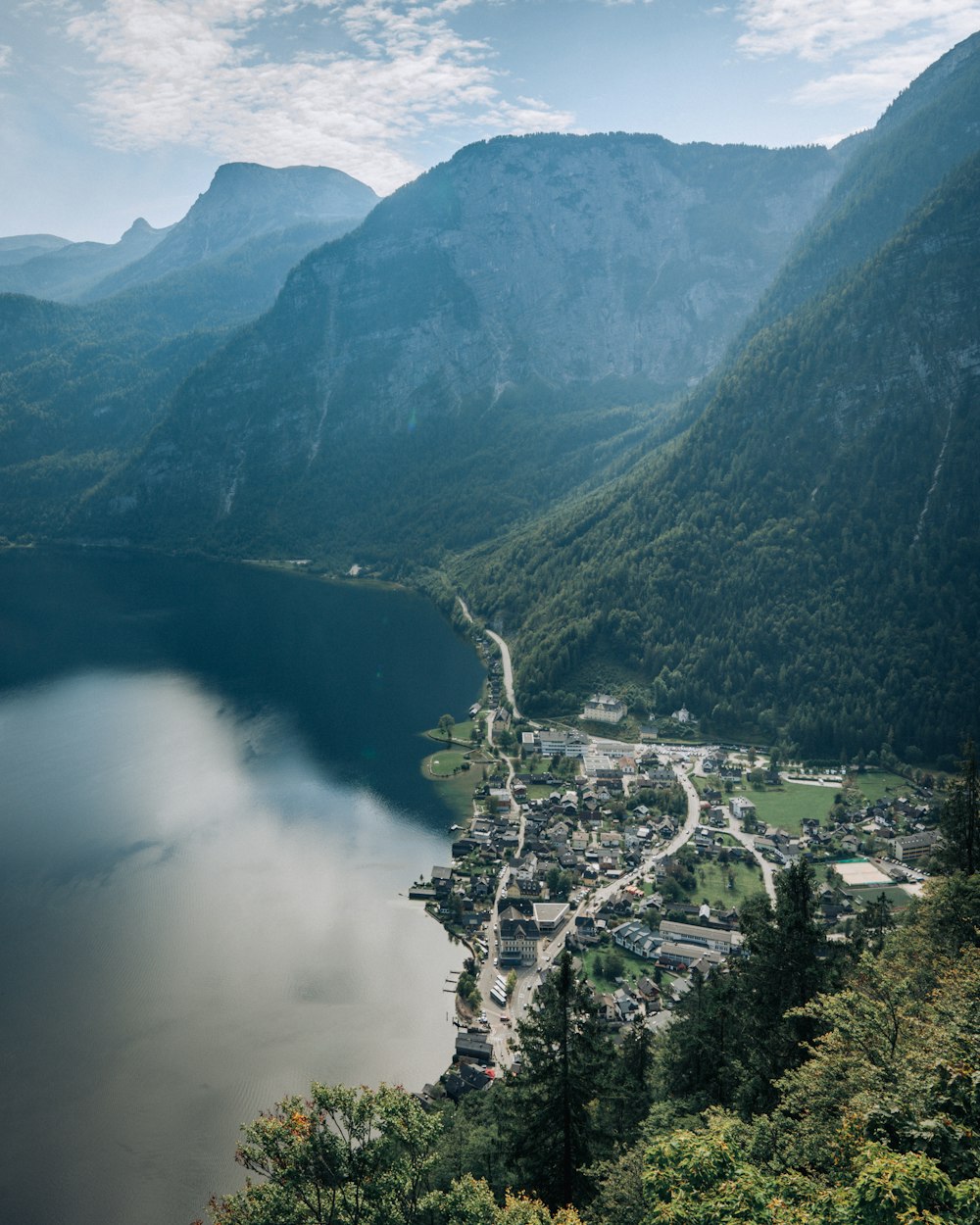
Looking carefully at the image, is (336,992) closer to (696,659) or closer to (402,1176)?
(402,1176)

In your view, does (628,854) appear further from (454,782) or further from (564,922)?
(454,782)

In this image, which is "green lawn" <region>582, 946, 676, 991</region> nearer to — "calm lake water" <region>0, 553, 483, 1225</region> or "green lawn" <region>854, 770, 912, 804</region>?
"calm lake water" <region>0, 553, 483, 1225</region>

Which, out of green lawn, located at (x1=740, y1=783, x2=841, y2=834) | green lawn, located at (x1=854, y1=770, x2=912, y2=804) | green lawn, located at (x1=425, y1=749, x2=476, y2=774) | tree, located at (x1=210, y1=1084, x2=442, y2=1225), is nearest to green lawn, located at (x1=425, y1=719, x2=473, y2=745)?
green lawn, located at (x1=425, y1=749, x2=476, y2=774)

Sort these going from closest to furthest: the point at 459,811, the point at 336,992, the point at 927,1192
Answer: the point at 927,1192, the point at 336,992, the point at 459,811

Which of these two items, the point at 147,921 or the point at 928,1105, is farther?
the point at 147,921

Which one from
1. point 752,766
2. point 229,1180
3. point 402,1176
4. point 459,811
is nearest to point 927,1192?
point 402,1176
